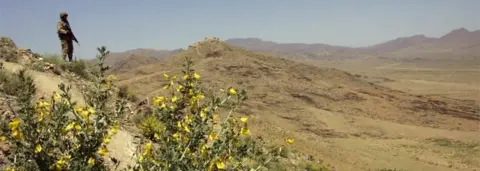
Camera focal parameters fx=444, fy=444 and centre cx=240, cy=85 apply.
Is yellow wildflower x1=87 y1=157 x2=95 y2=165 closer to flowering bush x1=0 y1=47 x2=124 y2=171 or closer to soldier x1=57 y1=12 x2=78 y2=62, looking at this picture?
flowering bush x1=0 y1=47 x2=124 y2=171

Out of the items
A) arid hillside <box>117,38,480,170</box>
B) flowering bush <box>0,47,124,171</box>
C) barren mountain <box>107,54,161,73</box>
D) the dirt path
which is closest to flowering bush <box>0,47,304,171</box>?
flowering bush <box>0,47,124,171</box>

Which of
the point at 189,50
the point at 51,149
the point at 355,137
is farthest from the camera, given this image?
the point at 189,50

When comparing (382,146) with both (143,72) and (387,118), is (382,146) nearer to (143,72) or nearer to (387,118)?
(387,118)

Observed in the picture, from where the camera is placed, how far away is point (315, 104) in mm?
32656

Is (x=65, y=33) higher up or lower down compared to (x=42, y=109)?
higher up

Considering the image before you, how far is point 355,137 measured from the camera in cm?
2655

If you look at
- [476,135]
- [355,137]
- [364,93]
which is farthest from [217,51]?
[476,135]

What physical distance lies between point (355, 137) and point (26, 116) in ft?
81.9

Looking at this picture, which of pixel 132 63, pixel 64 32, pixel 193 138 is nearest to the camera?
pixel 193 138

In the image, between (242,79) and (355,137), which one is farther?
(242,79)

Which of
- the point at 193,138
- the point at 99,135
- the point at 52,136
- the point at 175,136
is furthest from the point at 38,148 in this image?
the point at 193,138

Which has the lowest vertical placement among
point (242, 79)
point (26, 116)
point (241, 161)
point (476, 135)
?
point (476, 135)

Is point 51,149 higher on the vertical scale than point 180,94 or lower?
lower

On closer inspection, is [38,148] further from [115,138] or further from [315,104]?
[315,104]
